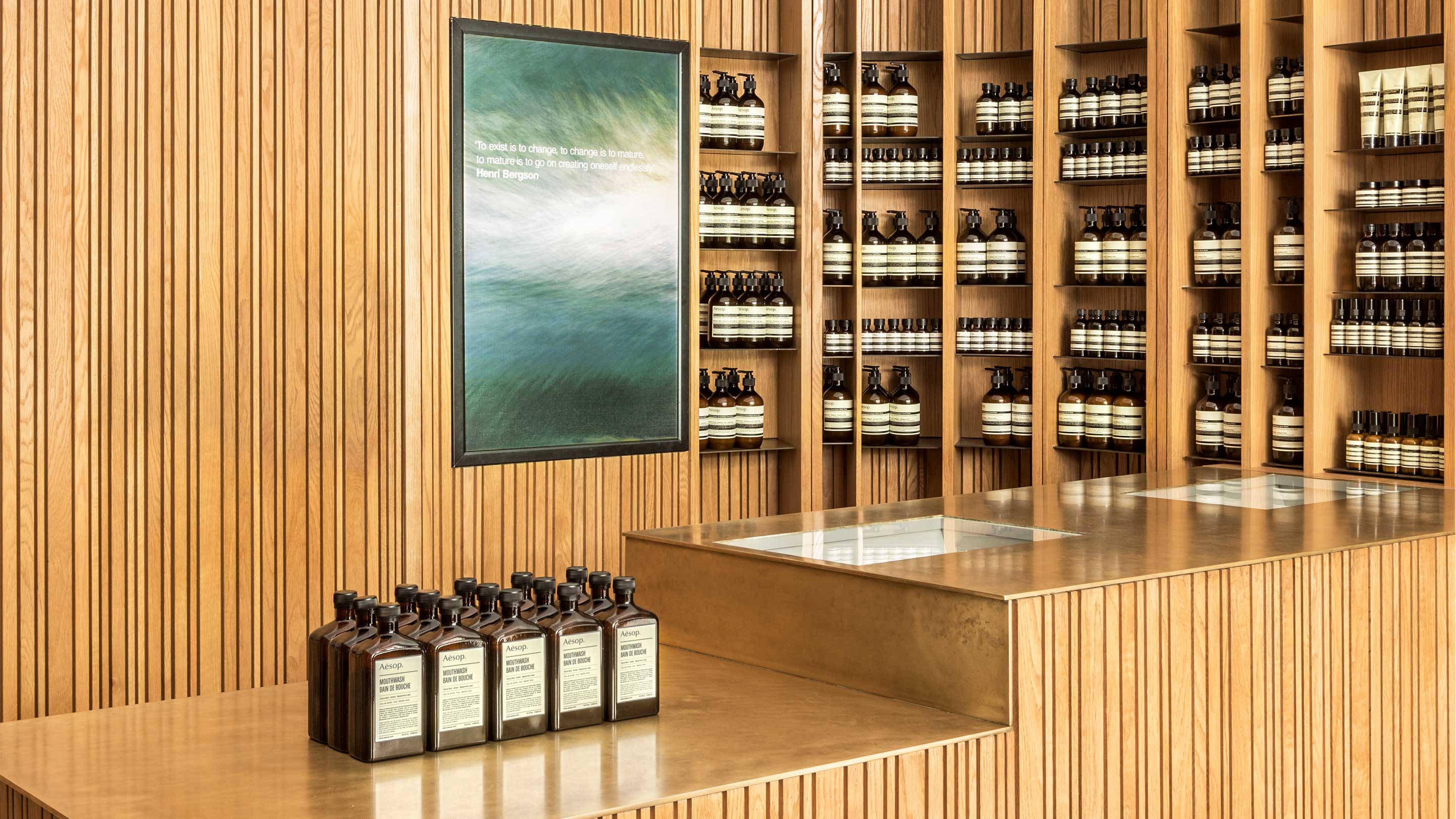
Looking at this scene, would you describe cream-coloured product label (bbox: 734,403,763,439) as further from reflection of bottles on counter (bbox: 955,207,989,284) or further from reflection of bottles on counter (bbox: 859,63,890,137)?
reflection of bottles on counter (bbox: 859,63,890,137)

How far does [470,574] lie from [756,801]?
285cm

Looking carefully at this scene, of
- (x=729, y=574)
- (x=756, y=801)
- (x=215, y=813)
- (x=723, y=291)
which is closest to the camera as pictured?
(x=215, y=813)

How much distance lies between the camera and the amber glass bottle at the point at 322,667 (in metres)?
2.18

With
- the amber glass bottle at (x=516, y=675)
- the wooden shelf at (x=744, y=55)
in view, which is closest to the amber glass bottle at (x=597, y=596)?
the amber glass bottle at (x=516, y=675)

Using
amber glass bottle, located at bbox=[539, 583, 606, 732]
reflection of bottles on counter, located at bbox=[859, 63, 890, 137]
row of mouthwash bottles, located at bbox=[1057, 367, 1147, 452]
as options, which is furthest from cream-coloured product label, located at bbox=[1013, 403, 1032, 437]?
amber glass bottle, located at bbox=[539, 583, 606, 732]

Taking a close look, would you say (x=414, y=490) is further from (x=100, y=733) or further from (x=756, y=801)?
(x=756, y=801)

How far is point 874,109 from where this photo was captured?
5574 millimetres

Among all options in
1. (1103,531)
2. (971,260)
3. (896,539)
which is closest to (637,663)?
(896,539)

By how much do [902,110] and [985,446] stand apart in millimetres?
1375

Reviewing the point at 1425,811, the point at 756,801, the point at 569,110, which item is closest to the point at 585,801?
the point at 756,801

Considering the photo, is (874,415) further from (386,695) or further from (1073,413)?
(386,695)

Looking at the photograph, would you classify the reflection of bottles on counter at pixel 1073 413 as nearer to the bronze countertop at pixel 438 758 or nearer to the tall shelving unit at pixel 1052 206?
the tall shelving unit at pixel 1052 206

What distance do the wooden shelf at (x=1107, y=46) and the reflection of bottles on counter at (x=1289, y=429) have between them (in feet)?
4.54

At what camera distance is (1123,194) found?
5508mm
